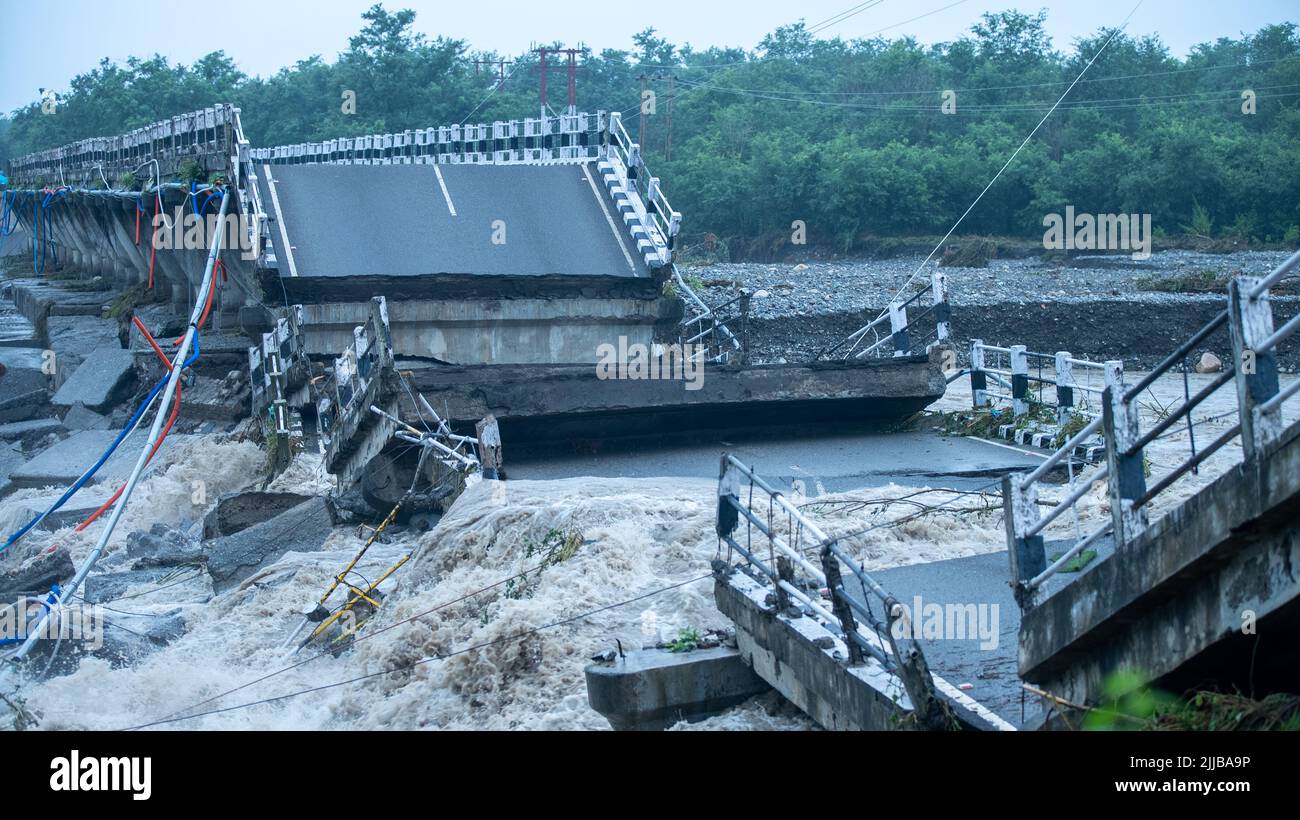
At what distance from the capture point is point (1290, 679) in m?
5.54

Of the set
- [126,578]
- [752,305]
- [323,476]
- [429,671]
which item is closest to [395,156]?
[752,305]

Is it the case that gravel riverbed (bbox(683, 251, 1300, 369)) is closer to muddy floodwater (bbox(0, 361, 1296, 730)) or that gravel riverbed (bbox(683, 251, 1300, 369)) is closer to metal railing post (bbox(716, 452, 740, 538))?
muddy floodwater (bbox(0, 361, 1296, 730))

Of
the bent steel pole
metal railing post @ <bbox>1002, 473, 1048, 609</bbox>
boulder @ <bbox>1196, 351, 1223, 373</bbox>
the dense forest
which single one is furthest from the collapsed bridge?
the dense forest

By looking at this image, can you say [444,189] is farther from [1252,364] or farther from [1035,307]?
[1252,364]

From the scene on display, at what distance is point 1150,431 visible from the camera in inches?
215

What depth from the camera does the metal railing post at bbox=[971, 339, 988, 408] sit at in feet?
51.7

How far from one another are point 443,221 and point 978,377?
861cm

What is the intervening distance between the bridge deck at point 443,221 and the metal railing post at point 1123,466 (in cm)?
1357

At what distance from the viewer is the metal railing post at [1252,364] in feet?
15.9

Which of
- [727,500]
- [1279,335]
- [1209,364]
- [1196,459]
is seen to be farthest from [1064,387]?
[1209,364]

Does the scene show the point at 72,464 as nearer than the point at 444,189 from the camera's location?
Yes

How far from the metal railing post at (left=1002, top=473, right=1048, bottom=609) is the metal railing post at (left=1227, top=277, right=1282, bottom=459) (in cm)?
134

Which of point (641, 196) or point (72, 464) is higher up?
point (641, 196)

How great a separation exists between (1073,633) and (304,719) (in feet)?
18.4
